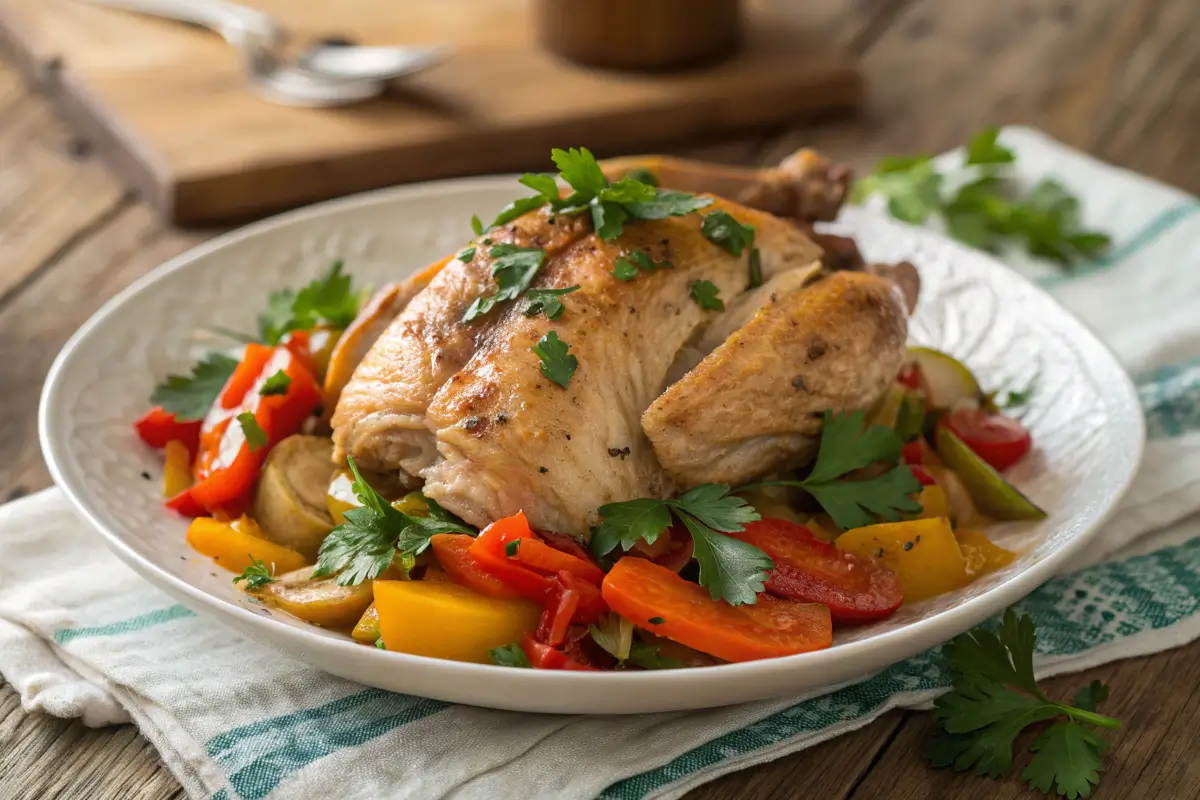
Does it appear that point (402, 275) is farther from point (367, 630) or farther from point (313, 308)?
point (367, 630)

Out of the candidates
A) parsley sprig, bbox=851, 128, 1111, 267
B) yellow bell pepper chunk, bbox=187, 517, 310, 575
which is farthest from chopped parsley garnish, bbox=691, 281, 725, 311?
parsley sprig, bbox=851, 128, 1111, 267

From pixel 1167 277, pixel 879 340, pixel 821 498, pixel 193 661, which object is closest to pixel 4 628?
pixel 193 661

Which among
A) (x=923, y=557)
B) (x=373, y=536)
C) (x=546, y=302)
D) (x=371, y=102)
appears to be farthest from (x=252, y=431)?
(x=371, y=102)

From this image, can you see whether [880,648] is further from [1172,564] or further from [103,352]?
[103,352]

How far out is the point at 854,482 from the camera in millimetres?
3756

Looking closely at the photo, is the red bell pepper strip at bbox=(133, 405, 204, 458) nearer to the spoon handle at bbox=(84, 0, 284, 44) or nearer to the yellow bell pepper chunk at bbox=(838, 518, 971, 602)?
the yellow bell pepper chunk at bbox=(838, 518, 971, 602)

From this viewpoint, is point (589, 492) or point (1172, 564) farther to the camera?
point (1172, 564)

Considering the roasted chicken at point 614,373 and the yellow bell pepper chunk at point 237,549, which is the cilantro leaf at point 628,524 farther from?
the yellow bell pepper chunk at point 237,549

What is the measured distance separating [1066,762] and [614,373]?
1503mm

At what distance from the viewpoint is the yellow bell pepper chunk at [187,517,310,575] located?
144 inches

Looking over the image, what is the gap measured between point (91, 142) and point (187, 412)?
10.4 ft

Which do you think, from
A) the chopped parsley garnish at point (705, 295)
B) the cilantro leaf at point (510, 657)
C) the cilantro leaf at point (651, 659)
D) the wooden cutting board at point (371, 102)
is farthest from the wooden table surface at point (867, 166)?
the chopped parsley garnish at point (705, 295)

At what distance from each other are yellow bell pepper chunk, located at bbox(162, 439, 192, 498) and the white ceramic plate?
0.16 ft

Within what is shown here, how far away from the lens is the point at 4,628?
3672 millimetres
